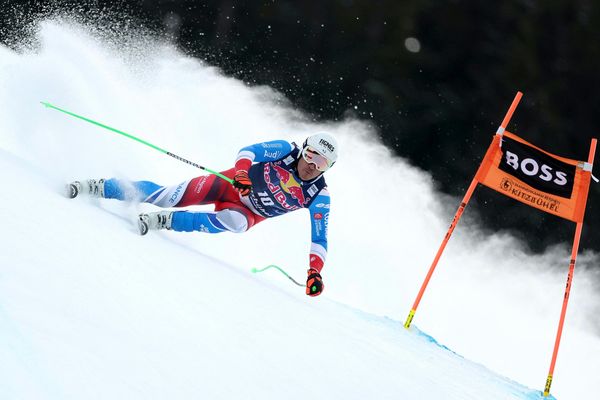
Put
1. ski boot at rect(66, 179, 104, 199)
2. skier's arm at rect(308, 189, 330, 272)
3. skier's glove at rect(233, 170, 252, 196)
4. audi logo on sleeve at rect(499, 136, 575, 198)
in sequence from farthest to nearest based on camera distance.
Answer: audi logo on sleeve at rect(499, 136, 575, 198) → skier's arm at rect(308, 189, 330, 272) → skier's glove at rect(233, 170, 252, 196) → ski boot at rect(66, 179, 104, 199)

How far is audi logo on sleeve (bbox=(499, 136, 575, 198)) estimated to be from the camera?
528 cm

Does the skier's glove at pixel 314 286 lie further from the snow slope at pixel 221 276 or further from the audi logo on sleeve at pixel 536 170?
the audi logo on sleeve at pixel 536 170

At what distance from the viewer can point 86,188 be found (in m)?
3.56

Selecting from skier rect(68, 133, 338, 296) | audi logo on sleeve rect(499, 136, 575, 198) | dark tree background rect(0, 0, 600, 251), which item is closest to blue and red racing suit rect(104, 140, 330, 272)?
skier rect(68, 133, 338, 296)

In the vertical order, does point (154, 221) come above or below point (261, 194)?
below

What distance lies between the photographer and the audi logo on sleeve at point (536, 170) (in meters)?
5.28

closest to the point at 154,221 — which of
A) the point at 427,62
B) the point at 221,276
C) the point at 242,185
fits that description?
the point at 242,185

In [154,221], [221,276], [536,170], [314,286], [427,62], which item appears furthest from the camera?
[427,62]

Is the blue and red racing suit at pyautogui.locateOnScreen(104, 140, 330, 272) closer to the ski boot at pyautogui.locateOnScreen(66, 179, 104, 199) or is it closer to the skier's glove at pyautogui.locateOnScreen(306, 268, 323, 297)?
the skier's glove at pyautogui.locateOnScreen(306, 268, 323, 297)

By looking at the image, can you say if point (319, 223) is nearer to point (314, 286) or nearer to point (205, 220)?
point (314, 286)

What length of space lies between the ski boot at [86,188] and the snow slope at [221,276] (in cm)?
9

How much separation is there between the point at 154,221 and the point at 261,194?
0.82m

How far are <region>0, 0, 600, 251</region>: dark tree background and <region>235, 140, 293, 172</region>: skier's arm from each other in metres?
5.73

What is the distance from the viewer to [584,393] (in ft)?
27.0
